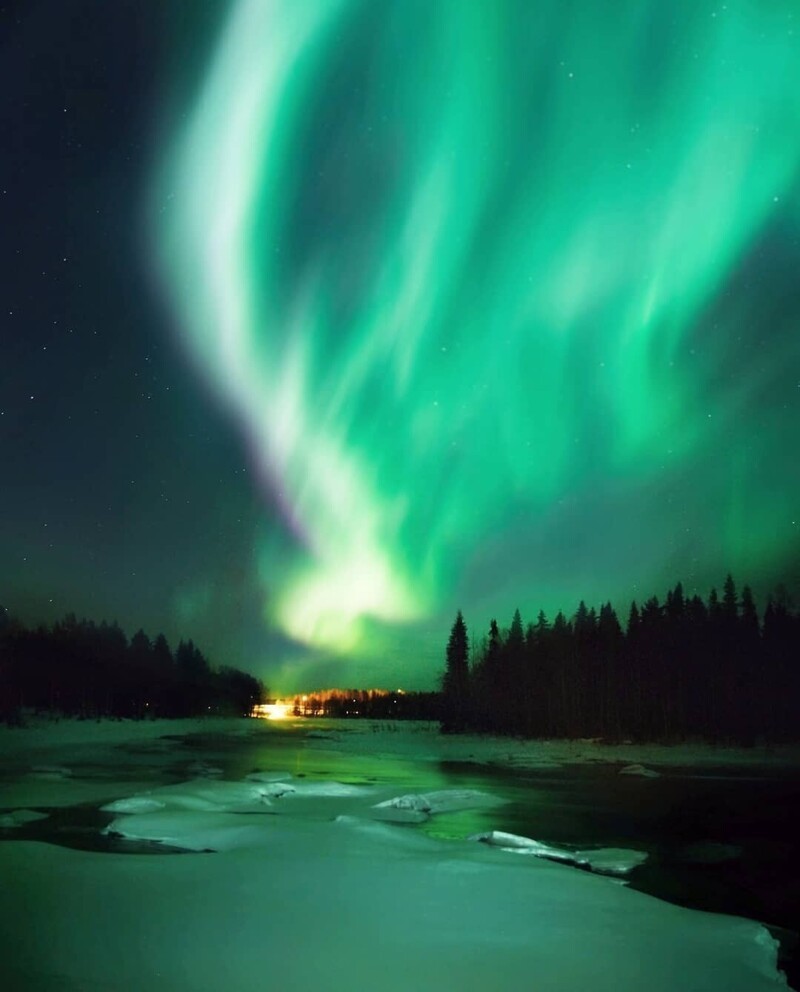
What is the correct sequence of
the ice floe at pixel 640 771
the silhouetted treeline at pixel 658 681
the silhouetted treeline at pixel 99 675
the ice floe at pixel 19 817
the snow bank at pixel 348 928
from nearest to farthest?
the snow bank at pixel 348 928, the ice floe at pixel 19 817, the ice floe at pixel 640 771, the silhouetted treeline at pixel 658 681, the silhouetted treeline at pixel 99 675

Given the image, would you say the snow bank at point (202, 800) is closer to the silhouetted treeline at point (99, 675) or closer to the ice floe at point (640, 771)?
the ice floe at point (640, 771)

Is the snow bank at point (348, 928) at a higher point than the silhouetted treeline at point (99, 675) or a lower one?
lower

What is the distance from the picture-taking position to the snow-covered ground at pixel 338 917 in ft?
32.1

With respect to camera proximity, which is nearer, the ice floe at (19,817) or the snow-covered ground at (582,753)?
the ice floe at (19,817)

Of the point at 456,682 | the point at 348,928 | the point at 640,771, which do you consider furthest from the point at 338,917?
the point at 456,682

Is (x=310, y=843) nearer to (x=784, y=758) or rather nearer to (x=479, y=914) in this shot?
(x=479, y=914)

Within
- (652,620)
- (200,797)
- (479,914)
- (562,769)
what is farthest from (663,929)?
(652,620)

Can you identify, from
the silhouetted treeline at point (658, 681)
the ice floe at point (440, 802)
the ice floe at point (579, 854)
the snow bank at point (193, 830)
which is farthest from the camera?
the silhouetted treeline at point (658, 681)

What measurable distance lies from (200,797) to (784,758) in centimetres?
5171

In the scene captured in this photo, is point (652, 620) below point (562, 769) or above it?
above

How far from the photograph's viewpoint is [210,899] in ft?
43.4

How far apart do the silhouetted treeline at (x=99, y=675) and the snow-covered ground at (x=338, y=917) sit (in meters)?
88.8

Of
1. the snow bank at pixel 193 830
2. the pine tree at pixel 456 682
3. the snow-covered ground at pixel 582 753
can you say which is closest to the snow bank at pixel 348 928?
the snow bank at pixel 193 830

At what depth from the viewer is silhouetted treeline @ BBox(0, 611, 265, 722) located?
397ft
